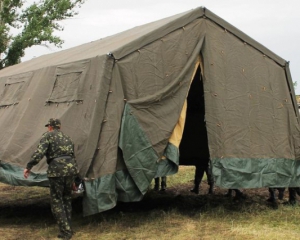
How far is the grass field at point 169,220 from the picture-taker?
22.0ft

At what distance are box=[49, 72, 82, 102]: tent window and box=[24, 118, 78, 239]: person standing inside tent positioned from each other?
0.89 m

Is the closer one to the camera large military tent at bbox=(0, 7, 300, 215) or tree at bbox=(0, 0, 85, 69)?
large military tent at bbox=(0, 7, 300, 215)

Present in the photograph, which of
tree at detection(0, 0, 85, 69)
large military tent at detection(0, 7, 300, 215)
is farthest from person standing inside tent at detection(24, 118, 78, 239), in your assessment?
tree at detection(0, 0, 85, 69)

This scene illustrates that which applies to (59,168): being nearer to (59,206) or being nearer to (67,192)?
(67,192)

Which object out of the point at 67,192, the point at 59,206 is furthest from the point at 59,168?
the point at 59,206

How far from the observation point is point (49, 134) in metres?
6.57

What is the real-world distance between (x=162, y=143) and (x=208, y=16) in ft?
6.80

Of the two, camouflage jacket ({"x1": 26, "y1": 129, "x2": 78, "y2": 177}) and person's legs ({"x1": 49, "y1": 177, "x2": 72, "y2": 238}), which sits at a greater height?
camouflage jacket ({"x1": 26, "y1": 129, "x2": 78, "y2": 177})

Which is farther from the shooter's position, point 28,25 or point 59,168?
point 28,25

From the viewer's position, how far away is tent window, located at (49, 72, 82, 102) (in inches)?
289

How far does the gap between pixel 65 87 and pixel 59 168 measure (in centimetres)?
150

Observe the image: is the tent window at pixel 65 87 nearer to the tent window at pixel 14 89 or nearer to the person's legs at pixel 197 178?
the tent window at pixel 14 89

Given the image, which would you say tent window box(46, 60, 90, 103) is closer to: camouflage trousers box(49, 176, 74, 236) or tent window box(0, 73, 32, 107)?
tent window box(0, 73, 32, 107)

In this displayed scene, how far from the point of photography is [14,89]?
28.8 ft
